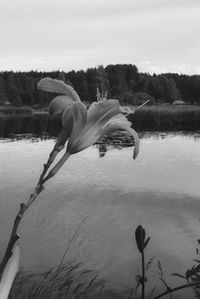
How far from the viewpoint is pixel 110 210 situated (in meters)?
11.4

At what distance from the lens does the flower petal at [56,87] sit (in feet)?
2.30

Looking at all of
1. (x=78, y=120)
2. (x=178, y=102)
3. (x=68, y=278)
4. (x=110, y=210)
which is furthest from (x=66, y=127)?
(x=178, y=102)

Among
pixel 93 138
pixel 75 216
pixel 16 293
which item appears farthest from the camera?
pixel 75 216

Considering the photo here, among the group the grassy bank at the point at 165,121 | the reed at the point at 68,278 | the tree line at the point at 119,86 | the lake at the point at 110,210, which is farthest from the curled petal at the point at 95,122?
the tree line at the point at 119,86

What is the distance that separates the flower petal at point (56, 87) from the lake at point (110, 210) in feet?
16.2

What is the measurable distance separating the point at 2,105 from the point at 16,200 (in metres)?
62.9

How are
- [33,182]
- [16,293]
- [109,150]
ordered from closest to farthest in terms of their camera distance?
1. [16,293]
2. [33,182]
3. [109,150]

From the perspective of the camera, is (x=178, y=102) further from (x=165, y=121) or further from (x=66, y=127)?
(x=66, y=127)

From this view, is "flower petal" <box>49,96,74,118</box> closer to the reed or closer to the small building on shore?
the reed

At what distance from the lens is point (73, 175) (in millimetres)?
15422

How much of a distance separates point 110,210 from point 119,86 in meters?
54.0

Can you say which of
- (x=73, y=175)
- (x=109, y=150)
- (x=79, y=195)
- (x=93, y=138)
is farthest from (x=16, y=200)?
(x=93, y=138)

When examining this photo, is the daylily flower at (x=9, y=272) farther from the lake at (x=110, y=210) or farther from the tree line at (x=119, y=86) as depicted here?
the tree line at (x=119, y=86)

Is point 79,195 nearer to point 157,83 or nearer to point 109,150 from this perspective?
point 109,150
